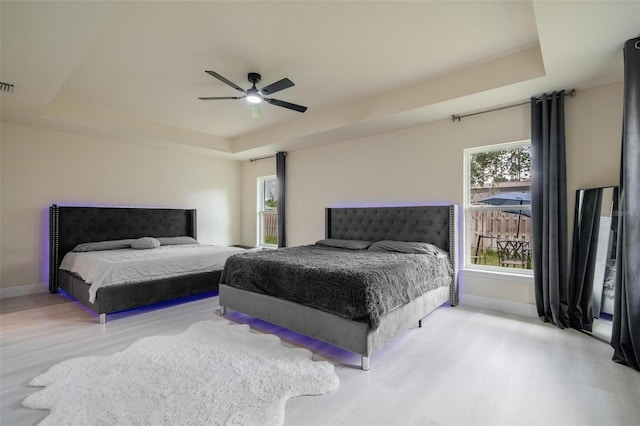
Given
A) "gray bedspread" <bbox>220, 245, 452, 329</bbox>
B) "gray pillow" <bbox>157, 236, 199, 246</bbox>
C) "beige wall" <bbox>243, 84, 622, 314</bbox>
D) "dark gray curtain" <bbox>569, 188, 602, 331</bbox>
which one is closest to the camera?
"gray bedspread" <bbox>220, 245, 452, 329</bbox>

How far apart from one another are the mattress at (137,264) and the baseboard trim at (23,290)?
0.53 metres

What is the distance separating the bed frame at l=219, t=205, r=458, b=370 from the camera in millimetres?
2445

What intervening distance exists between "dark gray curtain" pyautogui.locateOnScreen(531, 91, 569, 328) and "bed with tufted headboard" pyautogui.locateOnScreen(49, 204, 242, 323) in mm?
4164

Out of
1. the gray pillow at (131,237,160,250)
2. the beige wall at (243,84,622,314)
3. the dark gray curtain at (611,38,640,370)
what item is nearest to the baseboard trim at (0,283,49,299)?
the gray pillow at (131,237,160,250)

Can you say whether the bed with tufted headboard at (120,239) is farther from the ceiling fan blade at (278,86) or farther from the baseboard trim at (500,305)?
the baseboard trim at (500,305)

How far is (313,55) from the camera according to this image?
10.2ft

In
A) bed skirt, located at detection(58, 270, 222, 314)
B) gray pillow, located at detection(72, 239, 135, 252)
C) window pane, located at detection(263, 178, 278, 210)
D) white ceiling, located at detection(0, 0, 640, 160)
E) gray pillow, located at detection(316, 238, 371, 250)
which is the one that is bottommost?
bed skirt, located at detection(58, 270, 222, 314)

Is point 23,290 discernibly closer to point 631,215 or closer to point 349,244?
point 349,244

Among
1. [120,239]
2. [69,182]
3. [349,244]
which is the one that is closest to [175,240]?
[120,239]

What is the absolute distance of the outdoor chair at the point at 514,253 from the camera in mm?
3812

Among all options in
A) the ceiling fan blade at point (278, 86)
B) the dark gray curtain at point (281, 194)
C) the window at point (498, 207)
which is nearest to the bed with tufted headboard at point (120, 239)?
the dark gray curtain at point (281, 194)

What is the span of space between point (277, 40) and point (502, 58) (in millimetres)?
2362

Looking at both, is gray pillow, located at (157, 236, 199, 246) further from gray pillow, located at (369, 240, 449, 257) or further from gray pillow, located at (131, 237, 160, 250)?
gray pillow, located at (369, 240, 449, 257)

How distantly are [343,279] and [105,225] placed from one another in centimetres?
469
